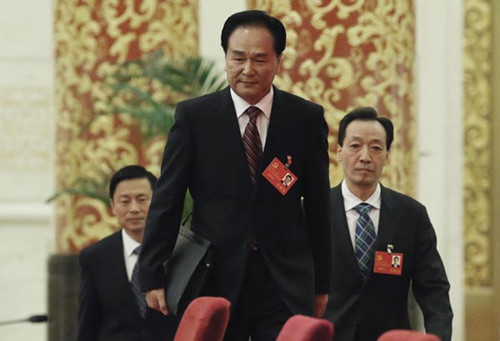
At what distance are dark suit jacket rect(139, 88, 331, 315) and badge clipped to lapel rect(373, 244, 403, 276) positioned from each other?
Result: 0.83 metres

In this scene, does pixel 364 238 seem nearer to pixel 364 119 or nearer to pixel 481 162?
pixel 364 119

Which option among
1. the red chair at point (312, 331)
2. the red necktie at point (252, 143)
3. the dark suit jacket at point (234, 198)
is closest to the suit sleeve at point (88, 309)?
the dark suit jacket at point (234, 198)

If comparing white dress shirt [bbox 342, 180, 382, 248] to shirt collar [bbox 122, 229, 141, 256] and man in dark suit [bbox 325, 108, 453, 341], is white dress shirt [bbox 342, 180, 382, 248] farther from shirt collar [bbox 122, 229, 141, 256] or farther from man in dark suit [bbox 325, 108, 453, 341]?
shirt collar [bbox 122, 229, 141, 256]

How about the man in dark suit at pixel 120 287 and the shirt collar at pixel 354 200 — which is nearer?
the shirt collar at pixel 354 200

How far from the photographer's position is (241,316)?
17.8 feet

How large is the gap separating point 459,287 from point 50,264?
2730mm

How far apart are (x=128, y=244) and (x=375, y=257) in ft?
5.39

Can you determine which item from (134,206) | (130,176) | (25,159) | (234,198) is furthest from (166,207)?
(25,159)

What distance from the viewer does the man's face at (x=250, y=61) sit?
17.9ft

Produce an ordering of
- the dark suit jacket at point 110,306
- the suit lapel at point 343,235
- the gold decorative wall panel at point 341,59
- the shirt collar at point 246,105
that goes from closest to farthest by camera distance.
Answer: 1. the shirt collar at point 246,105
2. the suit lapel at point 343,235
3. the dark suit jacket at point 110,306
4. the gold decorative wall panel at point 341,59

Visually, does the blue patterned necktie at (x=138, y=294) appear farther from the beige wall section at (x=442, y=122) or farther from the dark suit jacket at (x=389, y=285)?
the beige wall section at (x=442, y=122)

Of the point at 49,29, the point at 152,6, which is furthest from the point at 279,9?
the point at 49,29

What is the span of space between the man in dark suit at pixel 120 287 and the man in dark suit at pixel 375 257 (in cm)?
116

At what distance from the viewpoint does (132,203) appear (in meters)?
7.68
